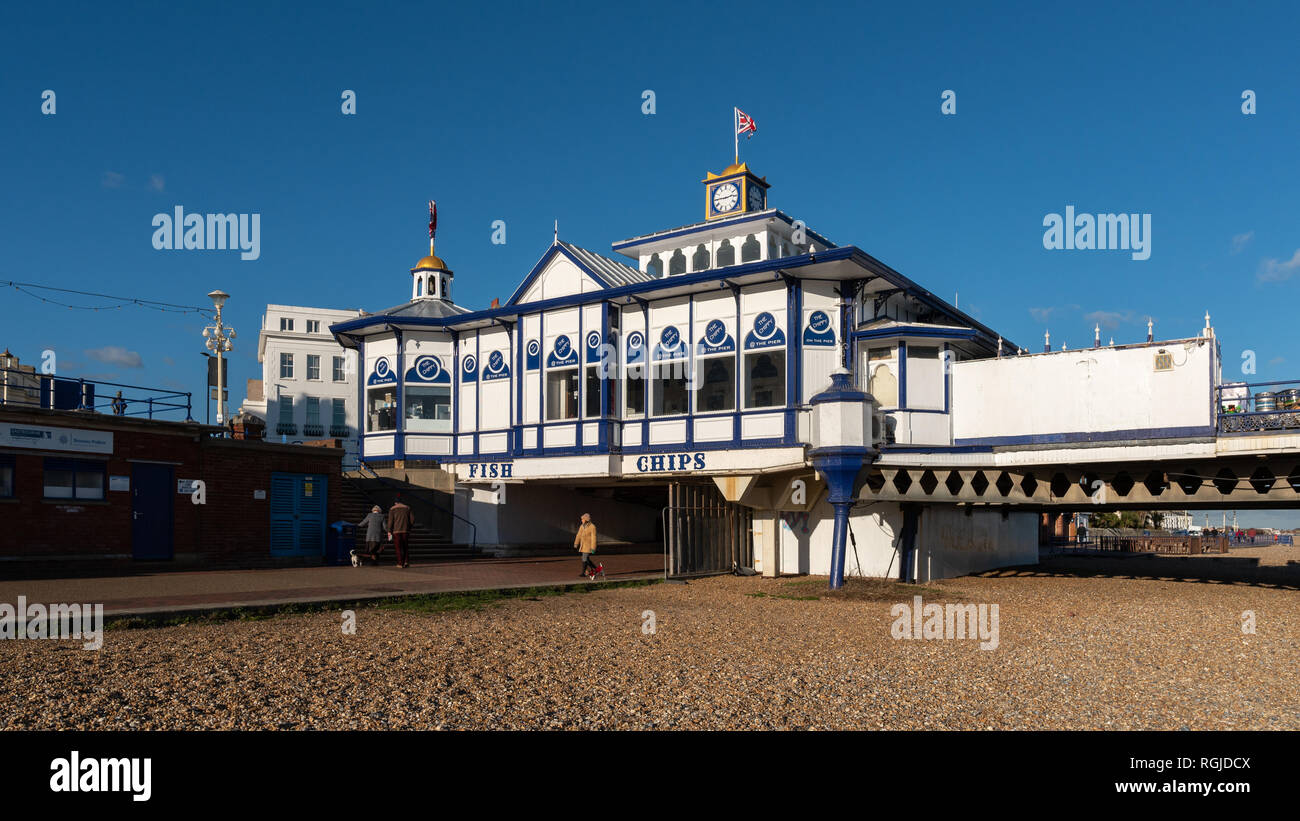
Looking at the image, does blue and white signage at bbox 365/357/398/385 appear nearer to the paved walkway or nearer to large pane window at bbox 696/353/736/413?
the paved walkway

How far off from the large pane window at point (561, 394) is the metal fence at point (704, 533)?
14.4 feet

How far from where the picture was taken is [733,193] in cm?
2711

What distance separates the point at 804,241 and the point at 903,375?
7.70 m

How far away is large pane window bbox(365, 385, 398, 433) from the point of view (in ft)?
92.0

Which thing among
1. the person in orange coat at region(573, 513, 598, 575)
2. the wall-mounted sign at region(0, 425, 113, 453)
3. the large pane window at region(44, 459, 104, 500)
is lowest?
the person in orange coat at region(573, 513, 598, 575)

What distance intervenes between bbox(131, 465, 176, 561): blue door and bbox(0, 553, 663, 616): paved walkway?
1.54m

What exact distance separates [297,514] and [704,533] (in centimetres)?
989

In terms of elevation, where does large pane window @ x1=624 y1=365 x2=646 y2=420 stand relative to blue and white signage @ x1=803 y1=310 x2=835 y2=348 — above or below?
below

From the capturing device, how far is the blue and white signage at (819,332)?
838 inches

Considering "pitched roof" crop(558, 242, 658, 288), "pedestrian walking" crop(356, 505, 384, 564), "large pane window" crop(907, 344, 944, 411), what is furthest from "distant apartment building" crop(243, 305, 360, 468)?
"large pane window" crop(907, 344, 944, 411)

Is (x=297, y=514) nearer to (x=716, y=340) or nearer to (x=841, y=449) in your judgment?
(x=716, y=340)

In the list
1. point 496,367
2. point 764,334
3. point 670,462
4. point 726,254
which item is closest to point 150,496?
point 496,367

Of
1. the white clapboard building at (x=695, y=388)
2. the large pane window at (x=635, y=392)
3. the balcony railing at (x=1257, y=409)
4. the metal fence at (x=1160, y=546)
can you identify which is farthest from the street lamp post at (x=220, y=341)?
the metal fence at (x=1160, y=546)
